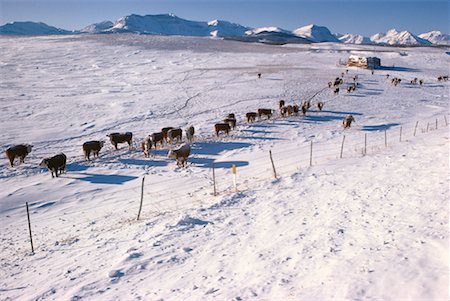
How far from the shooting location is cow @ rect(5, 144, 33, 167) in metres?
17.0

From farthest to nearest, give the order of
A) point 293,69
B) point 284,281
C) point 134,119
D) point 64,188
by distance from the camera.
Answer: point 293,69, point 134,119, point 64,188, point 284,281

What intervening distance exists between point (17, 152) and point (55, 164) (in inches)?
109

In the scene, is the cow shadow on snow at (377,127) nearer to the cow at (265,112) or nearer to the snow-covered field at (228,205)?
the snow-covered field at (228,205)

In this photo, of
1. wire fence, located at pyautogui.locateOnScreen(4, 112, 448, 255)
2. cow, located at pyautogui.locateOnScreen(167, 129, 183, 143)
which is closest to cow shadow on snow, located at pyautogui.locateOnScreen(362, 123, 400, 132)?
wire fence, located at pyautogui.locateOnScreen(4, 112, 448, 255)

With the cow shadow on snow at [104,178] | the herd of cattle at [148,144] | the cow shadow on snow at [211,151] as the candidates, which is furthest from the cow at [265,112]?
the cow shadow on snow at [104,178]

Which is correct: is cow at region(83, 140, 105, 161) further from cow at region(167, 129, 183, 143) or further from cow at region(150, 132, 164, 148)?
cow at region(167, 129, 183, 143)

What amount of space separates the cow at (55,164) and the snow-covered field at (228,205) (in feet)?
1.71

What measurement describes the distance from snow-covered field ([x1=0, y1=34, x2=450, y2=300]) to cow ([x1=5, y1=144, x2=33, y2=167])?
54 centimetres

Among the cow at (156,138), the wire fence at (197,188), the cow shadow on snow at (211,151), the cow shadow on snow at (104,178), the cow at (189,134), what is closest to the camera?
the wire fence at (197,188)

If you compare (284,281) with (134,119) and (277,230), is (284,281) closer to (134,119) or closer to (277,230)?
(277,230)

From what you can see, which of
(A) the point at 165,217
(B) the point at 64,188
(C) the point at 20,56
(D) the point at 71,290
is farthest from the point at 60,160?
(C) the point at 20,56

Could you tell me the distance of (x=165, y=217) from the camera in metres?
11.4

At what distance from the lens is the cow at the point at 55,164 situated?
52.0 feet

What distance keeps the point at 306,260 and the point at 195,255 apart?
2.55 metres
